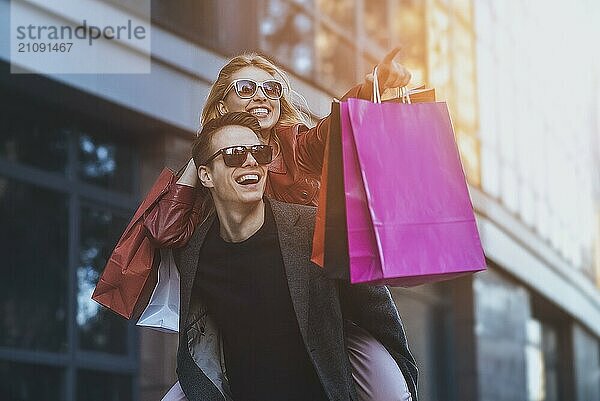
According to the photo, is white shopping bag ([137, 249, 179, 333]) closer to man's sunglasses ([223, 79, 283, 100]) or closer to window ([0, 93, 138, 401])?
man's sunglasses ([223, 79, 283, 100])

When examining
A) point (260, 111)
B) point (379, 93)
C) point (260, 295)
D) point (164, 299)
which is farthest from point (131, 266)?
point (379, 93)

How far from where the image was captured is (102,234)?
29.7ft

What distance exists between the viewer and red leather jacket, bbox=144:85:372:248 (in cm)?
335

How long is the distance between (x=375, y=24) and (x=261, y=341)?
30.7 feet

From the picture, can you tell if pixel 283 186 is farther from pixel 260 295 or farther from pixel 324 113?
pixel 324 113

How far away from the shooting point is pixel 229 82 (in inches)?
143

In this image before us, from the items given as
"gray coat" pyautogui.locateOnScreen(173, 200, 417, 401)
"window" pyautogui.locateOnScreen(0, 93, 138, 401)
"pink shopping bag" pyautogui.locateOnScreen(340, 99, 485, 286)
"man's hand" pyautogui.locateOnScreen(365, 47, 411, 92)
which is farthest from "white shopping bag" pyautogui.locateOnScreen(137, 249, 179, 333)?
"window" pyautogui.locateOnScreen(0, 93, 138, 401)

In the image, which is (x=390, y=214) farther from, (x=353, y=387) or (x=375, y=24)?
(x=375, y=24)

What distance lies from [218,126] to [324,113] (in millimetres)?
7038

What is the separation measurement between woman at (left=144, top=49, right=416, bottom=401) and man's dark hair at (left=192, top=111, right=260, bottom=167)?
0.07m

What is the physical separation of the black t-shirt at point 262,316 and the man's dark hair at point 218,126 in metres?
0.21

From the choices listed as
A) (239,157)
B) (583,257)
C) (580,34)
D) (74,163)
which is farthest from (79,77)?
(583,257)

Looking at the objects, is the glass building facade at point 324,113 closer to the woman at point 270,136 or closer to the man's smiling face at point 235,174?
the woman at point 270,136

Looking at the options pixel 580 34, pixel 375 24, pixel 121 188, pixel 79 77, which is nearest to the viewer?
pixel 79 77
